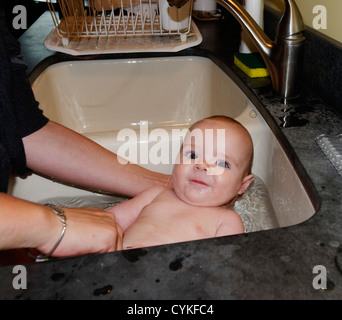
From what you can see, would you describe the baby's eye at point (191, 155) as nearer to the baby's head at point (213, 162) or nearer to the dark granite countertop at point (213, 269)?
the baby's head at point (213, 162)

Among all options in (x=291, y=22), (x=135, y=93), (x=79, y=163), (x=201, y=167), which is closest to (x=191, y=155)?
(x=201, y=167)

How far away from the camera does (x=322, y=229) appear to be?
1.66 feet

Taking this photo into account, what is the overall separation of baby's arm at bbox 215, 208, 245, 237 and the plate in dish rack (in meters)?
0.66

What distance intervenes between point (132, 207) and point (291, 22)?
0.57m

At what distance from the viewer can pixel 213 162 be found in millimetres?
814

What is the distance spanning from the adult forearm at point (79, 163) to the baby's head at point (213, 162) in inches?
5.4

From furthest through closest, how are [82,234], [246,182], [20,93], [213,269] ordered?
[246,182] → [20,93] → [82,234] → [213,269]

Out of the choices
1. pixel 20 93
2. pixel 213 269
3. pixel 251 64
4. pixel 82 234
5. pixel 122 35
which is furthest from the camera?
pixel 122 35

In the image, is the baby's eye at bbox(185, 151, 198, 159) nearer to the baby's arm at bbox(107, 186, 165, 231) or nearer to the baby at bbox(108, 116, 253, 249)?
the baby at bbox(108, 116, 253, 249)

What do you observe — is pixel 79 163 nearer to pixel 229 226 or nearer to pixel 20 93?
pixel 20 93

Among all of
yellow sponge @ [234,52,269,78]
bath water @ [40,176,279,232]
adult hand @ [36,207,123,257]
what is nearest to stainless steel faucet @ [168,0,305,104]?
yellow sponge @ [234,52,269,78]

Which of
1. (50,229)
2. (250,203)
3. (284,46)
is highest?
(284,46)

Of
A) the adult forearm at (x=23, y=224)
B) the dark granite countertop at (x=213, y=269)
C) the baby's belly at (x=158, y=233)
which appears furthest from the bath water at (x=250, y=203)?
the adult forearm at (x=23, y=224)

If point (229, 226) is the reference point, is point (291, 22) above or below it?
above
